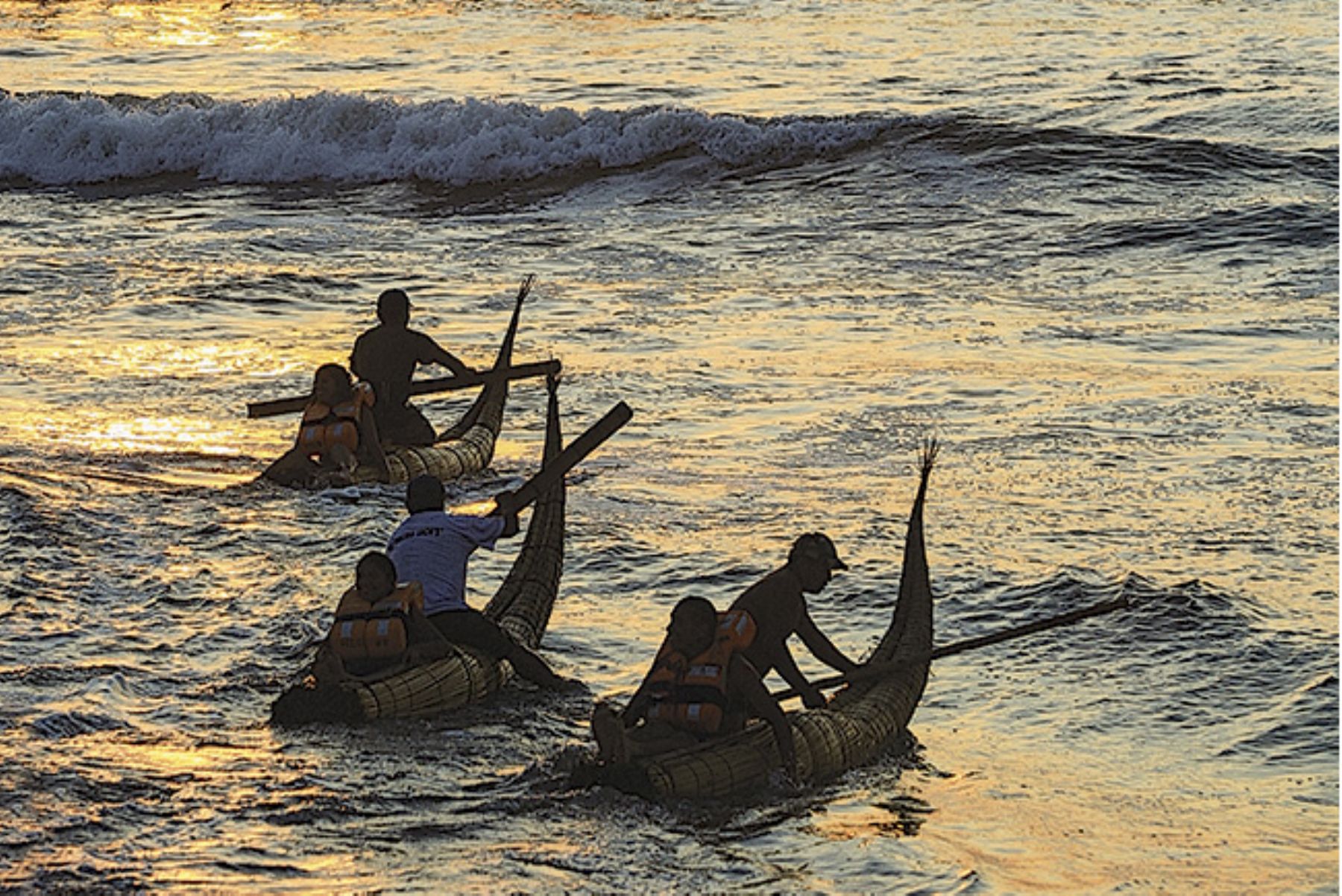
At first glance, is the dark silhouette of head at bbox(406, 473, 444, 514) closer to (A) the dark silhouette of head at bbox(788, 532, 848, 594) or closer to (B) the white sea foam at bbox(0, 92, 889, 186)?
(A) the dark silhouette of head at bbox(788, 532, 848, 594)

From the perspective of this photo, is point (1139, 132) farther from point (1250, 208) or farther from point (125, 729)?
point (125, 729)

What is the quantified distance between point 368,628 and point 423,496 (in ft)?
3.20

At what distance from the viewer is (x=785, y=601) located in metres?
10.5

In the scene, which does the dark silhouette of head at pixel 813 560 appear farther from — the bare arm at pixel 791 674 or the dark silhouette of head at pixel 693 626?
the dark silhouette of head at pixel 693 626

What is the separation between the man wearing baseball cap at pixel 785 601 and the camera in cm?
1045

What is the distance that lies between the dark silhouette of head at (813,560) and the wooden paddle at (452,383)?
17.4 ft

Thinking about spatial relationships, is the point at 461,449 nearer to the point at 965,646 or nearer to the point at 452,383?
the point at 452,383

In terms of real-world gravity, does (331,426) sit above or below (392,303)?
below

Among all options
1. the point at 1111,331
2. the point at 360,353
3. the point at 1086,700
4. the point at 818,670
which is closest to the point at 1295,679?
the point at 1086,700

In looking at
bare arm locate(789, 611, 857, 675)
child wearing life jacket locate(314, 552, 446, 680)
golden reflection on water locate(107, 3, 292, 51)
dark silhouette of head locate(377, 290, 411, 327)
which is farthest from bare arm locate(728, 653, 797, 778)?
golden reflection on water locate(107, 3, 292, 51)

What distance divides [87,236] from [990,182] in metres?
12.0

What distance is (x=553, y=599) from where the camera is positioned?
12711 mm

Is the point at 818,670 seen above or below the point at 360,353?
below

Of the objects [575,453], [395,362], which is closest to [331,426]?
[395,362]
